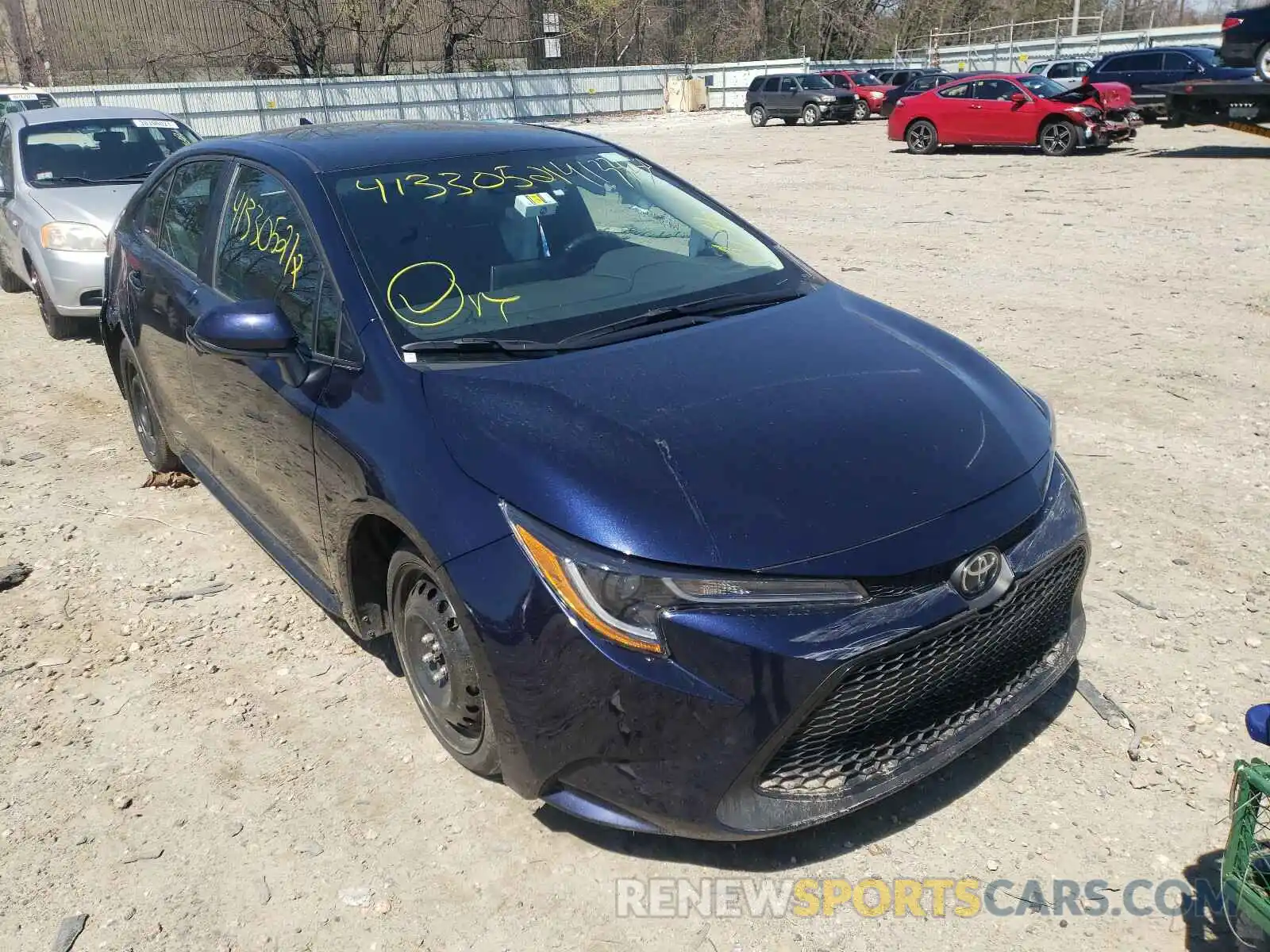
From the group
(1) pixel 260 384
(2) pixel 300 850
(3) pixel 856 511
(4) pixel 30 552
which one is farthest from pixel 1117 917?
(4) pixel 30 552

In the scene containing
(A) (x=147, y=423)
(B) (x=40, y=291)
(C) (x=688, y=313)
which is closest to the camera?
(C) (x=688, y=313)

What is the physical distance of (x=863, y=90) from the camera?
102 feet

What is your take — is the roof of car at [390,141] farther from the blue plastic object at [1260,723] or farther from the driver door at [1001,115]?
the driver door at [1001,115]

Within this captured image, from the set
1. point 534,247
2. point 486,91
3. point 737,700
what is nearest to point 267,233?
point 534,247

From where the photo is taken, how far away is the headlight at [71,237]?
7637 mm

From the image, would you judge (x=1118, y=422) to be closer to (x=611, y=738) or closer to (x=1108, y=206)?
(x=611, y=738)

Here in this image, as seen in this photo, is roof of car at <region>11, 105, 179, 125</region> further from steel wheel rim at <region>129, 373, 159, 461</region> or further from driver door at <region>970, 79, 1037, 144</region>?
driver door at <region>970, 79, 1037, 144</region>

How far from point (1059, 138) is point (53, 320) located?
16900 millimetres

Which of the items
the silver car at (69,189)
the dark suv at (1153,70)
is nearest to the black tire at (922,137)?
the dark suv at (1153,70)

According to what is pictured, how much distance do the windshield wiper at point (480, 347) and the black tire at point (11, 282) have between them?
8.54 metres

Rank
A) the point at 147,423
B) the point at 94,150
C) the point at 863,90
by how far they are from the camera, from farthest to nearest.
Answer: the point at 863,90 → the point at 94,150 → the point at 147,423

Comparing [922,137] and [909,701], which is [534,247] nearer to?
[909,701]

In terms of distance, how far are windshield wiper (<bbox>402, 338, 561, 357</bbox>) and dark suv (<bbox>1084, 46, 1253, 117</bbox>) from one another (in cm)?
2303

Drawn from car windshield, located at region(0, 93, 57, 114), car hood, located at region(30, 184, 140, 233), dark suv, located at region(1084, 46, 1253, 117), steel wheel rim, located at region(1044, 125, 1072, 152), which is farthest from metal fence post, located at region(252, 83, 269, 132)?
car hood, located at region(30, 184, 140, 233)
